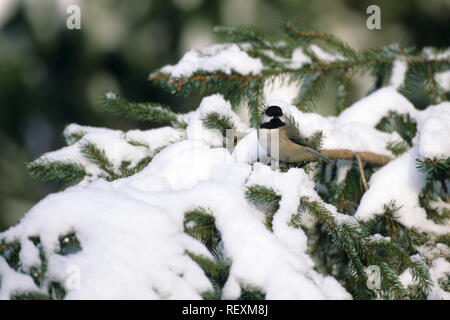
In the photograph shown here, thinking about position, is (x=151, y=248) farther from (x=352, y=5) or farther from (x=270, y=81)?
(x=352, y=5)

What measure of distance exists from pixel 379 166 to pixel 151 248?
1519 mm

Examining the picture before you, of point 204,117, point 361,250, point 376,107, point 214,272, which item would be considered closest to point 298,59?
point 376,107

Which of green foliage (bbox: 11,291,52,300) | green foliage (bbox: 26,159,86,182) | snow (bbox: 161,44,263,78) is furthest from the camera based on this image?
snow (bbox: 161,44,263,78)

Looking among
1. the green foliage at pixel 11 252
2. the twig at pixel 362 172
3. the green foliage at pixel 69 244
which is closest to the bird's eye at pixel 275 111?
the twig at pixel 362 172

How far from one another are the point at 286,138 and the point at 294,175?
0.47m

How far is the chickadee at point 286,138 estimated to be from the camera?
2.04 m

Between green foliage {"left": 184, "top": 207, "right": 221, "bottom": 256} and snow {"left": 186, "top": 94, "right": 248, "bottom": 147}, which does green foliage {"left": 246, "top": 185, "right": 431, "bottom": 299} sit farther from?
snow {"left": 186, "top": 94, "right": 248, "bottom": 147}

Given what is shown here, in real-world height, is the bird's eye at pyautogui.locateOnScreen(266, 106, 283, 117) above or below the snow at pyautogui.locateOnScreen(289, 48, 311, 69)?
below

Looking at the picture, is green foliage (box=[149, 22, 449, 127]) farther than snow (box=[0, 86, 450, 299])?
Yes

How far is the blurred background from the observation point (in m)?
4.79

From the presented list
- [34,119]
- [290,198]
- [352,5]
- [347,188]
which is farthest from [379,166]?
[34,119]

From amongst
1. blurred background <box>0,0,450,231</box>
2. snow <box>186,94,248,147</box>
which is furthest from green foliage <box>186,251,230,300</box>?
blurred background <box>0,0,450,231</box>

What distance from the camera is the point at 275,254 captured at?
4.20 ft

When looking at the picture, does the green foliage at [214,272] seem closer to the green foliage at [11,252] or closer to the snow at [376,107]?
Result: the green foliage at [11,252]
